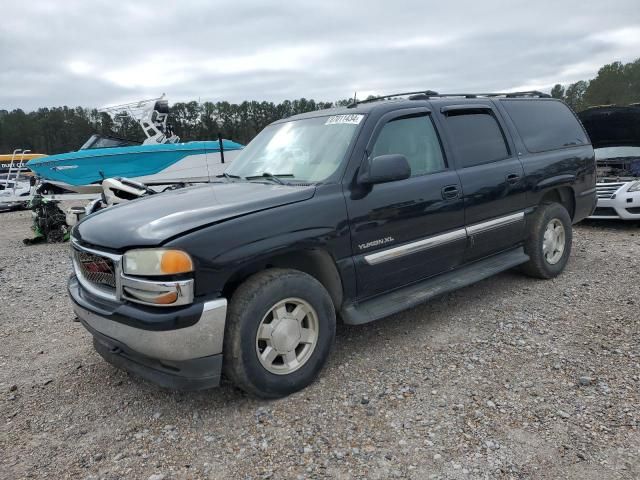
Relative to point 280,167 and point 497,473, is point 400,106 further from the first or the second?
point 497,473

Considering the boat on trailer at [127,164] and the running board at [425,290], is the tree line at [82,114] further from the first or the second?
the running board at [425,290]

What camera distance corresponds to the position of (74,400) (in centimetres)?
309

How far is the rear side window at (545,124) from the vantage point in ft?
15.4

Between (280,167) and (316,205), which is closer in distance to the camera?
(316,205)

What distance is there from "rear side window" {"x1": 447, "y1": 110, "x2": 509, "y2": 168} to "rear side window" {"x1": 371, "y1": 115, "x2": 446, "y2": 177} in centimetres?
23

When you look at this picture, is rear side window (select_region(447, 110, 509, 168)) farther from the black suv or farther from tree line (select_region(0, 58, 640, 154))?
tree line (select_region(0, 58, 640, 154))

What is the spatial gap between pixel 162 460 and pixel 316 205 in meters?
1.70

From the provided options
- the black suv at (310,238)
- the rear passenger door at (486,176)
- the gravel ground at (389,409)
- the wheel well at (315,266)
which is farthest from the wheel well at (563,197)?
the wheel well at (315,266)

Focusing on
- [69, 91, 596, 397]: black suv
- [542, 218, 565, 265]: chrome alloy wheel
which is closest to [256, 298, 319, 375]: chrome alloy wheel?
[69, 91, 596, 397]: black suv

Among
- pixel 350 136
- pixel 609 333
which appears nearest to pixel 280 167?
pixel 350 136

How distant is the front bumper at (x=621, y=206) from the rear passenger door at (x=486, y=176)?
3.71 meters

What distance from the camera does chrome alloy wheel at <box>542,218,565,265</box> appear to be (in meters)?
4.84

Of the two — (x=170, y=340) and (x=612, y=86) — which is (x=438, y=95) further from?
(x=612, y=86)

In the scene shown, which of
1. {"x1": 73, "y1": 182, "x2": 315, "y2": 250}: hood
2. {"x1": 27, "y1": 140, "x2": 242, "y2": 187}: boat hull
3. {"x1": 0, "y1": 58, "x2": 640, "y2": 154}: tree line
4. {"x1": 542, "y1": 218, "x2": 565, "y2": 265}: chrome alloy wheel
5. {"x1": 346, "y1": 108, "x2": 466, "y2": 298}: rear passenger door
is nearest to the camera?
{"x1": 73, "y1": 182, "x2": 315, "y2": 250}: hood
